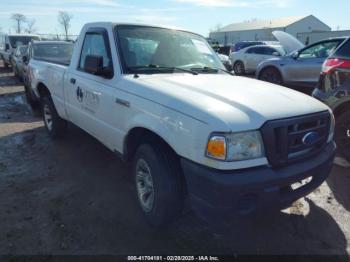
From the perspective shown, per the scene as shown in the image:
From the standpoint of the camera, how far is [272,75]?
10320mm

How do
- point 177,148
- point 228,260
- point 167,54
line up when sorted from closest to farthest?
1. point 177,148
2. point 228,260
3. point 167,54

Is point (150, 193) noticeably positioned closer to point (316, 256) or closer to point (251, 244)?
point (251, 244)

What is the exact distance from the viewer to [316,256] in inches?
107

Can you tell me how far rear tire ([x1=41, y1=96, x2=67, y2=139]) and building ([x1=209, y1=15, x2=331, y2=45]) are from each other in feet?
181

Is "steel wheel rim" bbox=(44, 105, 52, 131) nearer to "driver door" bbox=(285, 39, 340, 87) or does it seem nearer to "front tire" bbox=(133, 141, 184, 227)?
"front tire" bbox=(133, 141, 184, 227)

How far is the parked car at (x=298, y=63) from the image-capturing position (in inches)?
354

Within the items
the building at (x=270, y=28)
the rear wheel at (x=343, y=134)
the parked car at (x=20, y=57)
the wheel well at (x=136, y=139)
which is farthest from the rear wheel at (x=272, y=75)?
the building at (x=270, y=28)

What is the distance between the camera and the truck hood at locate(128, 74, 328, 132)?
2312mm

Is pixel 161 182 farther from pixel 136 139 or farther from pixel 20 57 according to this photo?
pixel 20 57

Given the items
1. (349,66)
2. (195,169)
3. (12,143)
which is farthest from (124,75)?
(12,143)

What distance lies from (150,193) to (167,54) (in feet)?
5.27

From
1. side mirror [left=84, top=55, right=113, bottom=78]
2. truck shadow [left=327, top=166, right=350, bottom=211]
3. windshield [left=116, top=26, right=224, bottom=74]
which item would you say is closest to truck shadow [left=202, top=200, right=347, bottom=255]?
truck shadow [left=327, top=166, right=350, bottom=211]

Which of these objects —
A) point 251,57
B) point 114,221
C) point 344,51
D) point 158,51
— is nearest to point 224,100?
point 158,51

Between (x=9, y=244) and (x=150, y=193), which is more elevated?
(x=150, y=193)
